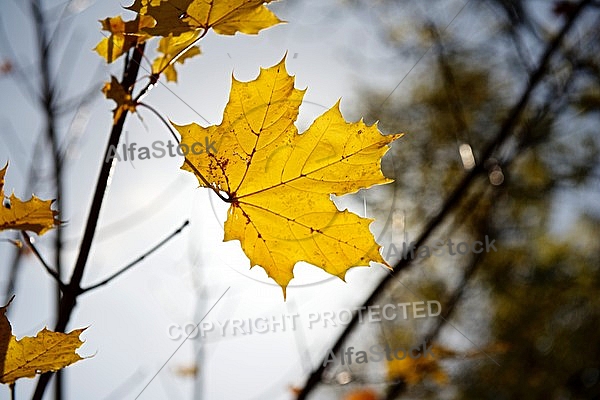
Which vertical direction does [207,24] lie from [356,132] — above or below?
above

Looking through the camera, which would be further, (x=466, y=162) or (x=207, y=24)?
(x=466, y=162)

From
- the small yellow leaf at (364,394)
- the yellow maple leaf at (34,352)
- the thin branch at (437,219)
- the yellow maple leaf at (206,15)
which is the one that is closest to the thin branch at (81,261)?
the yellow maple leaf at (34,352)

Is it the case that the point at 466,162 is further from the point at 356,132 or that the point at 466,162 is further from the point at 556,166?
the point at 556,166

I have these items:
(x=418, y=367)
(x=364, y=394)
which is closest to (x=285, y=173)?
(x=418, y=367)

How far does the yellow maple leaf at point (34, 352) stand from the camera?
0.35m

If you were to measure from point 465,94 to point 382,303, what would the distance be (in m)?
1.52

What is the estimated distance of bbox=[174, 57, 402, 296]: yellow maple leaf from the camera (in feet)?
1.48

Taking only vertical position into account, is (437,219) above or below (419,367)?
above

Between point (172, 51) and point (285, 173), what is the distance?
182 millimetres

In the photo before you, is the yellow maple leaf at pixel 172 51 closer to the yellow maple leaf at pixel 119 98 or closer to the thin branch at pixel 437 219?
the yellow maple leaf at pixel 119 98

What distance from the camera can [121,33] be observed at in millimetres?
491

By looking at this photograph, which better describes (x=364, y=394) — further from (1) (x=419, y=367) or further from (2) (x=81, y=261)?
(2) (x=81, y=261)

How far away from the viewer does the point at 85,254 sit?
0.38m

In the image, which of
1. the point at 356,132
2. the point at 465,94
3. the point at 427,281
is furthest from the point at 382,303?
the point at 356,132
